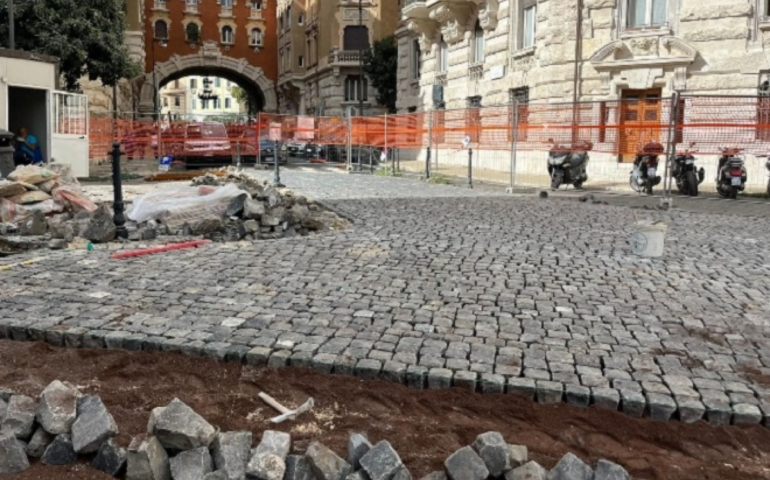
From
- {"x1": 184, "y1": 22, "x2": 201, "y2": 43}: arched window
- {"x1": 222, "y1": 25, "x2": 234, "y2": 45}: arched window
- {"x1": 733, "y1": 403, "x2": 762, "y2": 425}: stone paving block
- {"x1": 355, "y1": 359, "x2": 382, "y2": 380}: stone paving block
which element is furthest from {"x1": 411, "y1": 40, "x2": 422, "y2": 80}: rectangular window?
{"x1": 184, "y1": 22, "x2": 201, "y2": 43}: arched window

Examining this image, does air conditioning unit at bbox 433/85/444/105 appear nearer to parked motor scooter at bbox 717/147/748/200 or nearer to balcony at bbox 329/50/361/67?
parked motor scooter at bbox 717/147/748/200

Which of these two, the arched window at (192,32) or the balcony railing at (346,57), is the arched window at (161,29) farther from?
the balcony railing at (346,57)

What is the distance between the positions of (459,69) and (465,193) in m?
14.5

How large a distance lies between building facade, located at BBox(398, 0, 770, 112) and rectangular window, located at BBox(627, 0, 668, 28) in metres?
0.03

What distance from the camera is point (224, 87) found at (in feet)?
370

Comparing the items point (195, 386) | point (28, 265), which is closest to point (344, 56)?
point (28, 265)

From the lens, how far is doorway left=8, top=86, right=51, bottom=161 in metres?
18.7

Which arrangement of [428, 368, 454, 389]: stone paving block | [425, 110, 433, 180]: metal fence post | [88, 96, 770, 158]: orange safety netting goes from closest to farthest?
[428, 368, 454, 389]: stone paving block, [88, 96, 770, 158]: orange safety netting, [425, 110, 433, 180]: metal fence post

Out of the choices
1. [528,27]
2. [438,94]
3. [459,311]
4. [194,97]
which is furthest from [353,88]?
[194,97]

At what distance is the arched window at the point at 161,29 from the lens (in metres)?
62.6

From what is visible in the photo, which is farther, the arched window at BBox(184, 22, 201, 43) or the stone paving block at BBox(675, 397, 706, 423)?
the arched window at BBox(184, 22, 201, 43)

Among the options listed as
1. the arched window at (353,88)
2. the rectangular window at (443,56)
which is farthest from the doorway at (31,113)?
the arched window at (353,88)

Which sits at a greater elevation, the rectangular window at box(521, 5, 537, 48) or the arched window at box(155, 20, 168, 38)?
the arched window at box(155, 20, 168, 38)

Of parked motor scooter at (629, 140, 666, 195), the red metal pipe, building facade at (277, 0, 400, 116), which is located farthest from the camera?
building facade at (277, 0, 400, 116)
